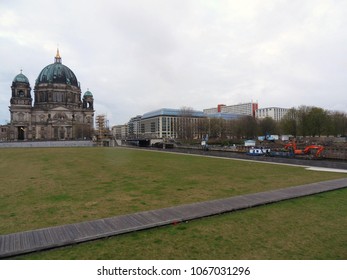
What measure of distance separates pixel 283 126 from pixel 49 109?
112m

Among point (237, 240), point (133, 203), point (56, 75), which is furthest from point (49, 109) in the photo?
point (237, 240)

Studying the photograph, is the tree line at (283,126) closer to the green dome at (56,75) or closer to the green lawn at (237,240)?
the green dome at (56,75)

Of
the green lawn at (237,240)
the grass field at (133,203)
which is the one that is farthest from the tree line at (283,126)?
the green lawn at (237,240)

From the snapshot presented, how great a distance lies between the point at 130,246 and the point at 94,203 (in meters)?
4.49

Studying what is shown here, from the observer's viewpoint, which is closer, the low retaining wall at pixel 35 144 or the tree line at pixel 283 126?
the tree line at pixel 283 126

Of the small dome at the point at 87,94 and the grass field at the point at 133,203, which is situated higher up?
the small dome at the point at 87,94

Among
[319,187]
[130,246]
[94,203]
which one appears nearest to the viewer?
[130,246]

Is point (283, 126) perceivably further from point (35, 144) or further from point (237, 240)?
point (237, 240)

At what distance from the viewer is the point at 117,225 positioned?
7.16 metres

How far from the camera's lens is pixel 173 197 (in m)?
10.7

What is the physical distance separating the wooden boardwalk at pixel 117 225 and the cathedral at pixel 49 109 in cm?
11709

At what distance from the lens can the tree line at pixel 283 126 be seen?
76.5 meters
